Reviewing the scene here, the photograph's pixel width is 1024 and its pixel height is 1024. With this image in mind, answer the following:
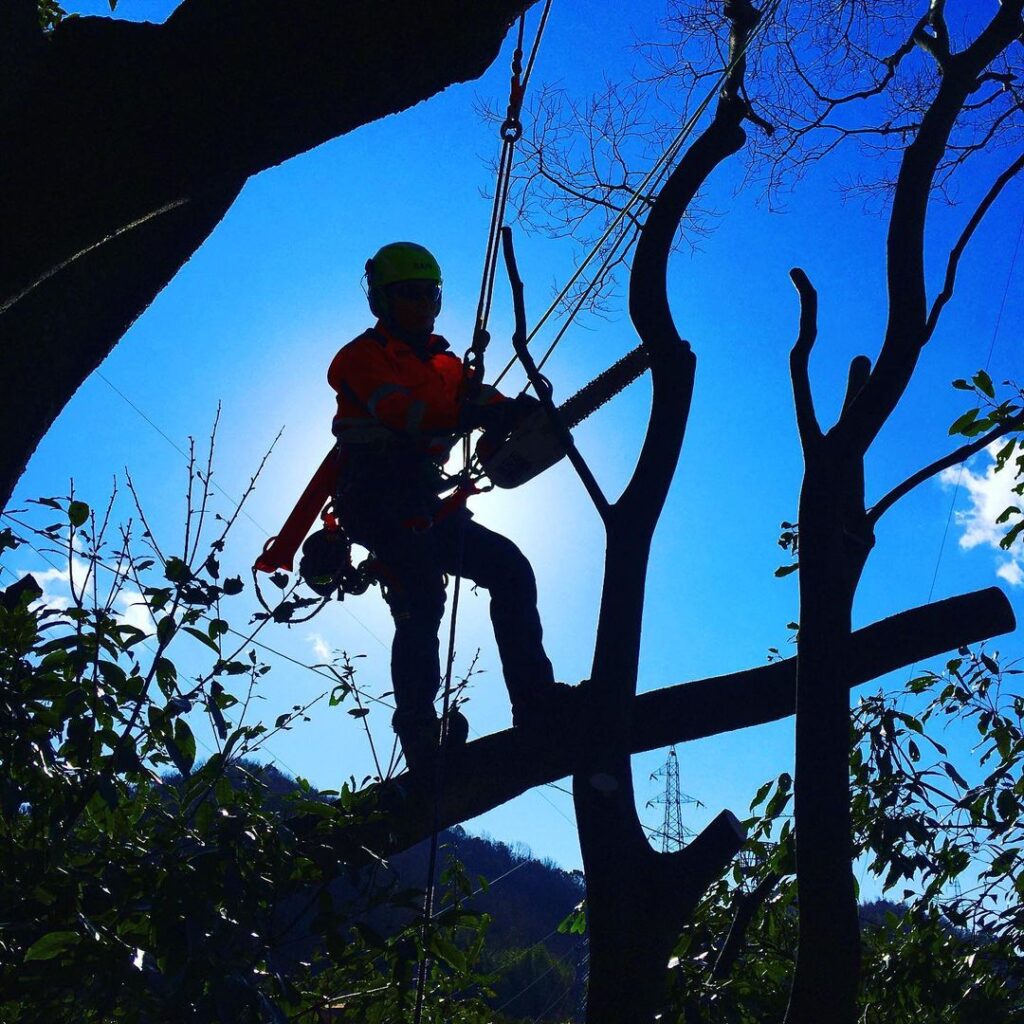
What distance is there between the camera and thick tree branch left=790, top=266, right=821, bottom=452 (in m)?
3.82

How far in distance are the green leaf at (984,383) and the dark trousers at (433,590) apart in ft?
5.50

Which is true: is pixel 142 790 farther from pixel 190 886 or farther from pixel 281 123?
pixel 281 123

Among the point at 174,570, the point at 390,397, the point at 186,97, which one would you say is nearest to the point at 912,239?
the point at 390,397

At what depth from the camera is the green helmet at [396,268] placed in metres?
4.09

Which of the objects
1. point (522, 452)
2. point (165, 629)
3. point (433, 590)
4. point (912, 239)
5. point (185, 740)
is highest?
point (912, 239)

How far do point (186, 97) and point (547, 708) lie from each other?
87.8 inches

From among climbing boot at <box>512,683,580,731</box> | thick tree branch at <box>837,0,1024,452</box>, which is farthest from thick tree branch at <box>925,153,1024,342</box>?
climbing boot at <box>512,683,580,731</box>

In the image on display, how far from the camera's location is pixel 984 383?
4.05m

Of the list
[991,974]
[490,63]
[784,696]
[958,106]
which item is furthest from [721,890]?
[490,63]

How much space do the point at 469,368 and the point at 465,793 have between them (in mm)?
1339

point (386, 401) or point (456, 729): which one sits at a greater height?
point (386, 401)

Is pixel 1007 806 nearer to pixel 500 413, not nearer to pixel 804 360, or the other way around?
pixel 804 360

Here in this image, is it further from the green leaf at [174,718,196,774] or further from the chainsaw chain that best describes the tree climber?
the green leaf at [174,718,196,774]

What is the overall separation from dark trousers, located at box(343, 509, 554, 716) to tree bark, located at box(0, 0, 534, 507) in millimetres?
2196
